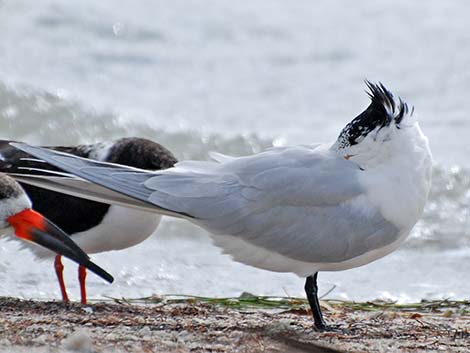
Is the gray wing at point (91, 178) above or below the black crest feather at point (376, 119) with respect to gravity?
below

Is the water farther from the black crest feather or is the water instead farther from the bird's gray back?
the black crest feather

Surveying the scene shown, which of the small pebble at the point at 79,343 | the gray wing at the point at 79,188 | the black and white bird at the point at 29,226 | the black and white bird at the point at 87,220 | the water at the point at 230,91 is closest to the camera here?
the small pebble at the point at 79,343

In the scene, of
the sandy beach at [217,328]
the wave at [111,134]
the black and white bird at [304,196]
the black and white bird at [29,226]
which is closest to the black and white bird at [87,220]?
the sandy beach at [217,328]

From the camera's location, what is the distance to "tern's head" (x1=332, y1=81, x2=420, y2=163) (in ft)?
18.4

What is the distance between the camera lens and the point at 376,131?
222 inches

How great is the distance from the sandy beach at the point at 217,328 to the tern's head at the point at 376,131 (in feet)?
2.65

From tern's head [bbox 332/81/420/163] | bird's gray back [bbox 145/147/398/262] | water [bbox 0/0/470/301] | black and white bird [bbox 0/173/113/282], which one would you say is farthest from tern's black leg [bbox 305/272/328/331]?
water [bbox 0/0/470/301]

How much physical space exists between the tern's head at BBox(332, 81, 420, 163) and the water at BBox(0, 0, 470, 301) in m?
1.97

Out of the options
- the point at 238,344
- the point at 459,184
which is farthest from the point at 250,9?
the point at 238,344

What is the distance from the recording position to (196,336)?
5.01m

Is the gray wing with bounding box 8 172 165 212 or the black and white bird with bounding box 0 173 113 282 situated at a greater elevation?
the gray wing with bounding box 8 172 165 212

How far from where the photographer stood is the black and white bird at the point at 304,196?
18.0 ft

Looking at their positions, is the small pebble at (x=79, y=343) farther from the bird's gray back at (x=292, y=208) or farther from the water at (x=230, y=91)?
the water at (x=230, y=91)

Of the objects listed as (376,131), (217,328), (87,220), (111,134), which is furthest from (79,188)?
(111,134)
